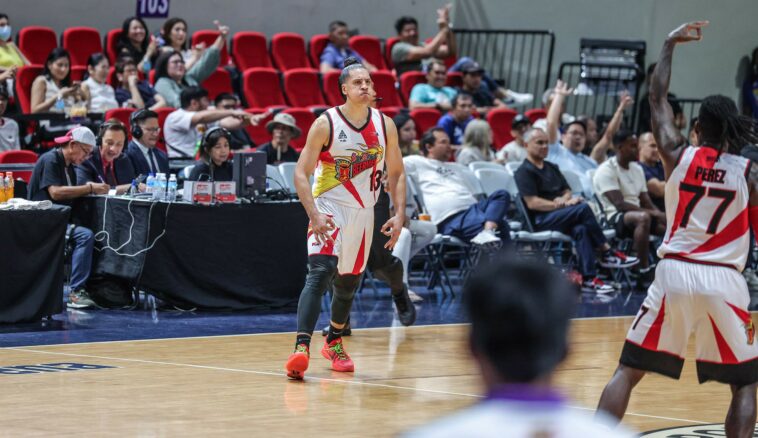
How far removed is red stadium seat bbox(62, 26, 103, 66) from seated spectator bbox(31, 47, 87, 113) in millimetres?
1590

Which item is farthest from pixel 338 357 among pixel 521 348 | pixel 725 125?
pixel 521 348

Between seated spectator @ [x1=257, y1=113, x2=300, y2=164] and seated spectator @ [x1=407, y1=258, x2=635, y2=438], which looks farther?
seated spectator @ [x1=257, y1=113, x2=300, y2=164]

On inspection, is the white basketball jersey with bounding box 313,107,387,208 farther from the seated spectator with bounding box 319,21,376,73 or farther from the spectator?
the spectator

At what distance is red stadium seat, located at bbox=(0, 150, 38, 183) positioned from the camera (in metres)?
10.2

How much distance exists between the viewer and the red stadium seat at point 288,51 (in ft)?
49.2

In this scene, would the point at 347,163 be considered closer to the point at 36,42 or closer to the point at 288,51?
the point at 36,42

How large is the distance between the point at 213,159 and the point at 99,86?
118 inches

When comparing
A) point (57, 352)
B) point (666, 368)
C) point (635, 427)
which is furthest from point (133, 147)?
point (666, 368)

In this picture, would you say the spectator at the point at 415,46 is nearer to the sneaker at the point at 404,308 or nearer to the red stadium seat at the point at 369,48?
the red stadium seat at the point at 369,48

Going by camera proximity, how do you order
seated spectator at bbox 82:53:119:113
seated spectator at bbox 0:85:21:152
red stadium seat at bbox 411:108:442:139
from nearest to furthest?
seated spectator at bbox 0:85:21:152 < seated spectator at bbox 82:53:119:113 < red stadium seat at bbox 411:108:442:139

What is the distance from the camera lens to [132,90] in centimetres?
1256

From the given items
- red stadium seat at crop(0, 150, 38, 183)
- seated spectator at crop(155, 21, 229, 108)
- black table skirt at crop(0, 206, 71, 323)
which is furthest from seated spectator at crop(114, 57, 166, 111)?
black table skirt at crop(0, 206, 71, 323)

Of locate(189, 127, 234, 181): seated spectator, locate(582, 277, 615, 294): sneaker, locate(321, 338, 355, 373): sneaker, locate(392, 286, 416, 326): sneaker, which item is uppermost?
locate(189, 127, 234, 181): seated spectator

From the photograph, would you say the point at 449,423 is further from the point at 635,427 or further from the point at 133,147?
the point at 133,147
